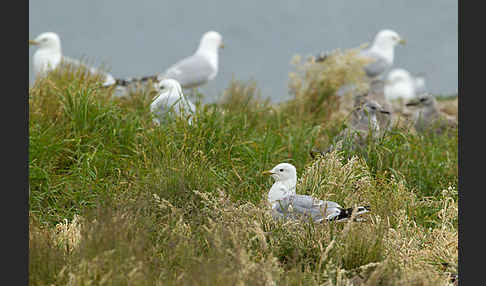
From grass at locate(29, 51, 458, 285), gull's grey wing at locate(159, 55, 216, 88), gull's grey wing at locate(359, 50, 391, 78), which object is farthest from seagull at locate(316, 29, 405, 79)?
grass at locate(29, 51, 458, 285)

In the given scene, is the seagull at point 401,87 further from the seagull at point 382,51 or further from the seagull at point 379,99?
the seagull at point 379,99

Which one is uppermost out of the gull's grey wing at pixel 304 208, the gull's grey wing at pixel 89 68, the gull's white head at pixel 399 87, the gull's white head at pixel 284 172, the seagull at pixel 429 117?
the gull's white head at pixel 399 87

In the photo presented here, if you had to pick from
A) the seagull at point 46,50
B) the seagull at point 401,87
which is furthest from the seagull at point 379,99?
the seagull at point 401,87

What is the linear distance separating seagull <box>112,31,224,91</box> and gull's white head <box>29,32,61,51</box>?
166 centimetres

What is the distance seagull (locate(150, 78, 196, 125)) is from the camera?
5.95 meters

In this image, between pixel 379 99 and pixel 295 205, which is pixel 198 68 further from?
pixel 295 205

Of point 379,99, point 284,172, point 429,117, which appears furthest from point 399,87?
point 284,172

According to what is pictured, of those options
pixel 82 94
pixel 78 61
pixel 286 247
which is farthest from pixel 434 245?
pixel 78 61

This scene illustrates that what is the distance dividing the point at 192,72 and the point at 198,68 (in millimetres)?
134

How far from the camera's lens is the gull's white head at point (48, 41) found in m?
9.26

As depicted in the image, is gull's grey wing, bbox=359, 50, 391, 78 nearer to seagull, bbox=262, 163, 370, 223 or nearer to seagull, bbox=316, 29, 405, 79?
seagull, bbox=316, 29, 405, 79

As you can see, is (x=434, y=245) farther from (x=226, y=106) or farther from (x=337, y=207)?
(x=226, y=106)

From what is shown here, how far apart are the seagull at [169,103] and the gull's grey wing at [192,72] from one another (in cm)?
243

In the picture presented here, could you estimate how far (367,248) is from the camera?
3.76 meters
